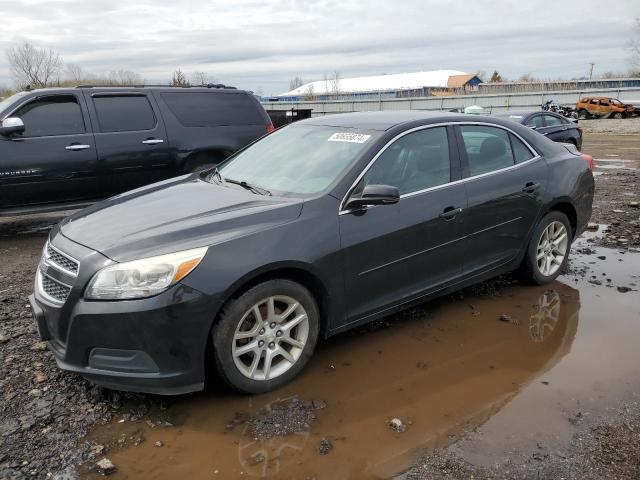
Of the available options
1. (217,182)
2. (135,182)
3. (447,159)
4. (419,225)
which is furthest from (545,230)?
(135,182)

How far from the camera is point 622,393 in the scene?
10.7 ft

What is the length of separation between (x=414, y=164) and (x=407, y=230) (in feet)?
1.83

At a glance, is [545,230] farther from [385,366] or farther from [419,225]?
[385,366]

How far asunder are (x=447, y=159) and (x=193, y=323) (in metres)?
2.39

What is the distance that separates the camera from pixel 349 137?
4008 millimetres

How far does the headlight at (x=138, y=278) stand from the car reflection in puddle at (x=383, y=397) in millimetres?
774

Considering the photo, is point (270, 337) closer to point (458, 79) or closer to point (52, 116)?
point (52, 116)

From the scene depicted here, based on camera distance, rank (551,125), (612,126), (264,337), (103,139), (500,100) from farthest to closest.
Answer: (500,100) → (612,126) → (551,125) → (103,139) → (264,337)

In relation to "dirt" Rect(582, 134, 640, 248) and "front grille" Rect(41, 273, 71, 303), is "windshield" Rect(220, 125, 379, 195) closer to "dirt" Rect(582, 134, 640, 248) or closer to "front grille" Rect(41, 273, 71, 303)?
"front grille" Rect(41, 273, 71, 303)

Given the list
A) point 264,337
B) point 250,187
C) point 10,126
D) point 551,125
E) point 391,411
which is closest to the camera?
point 391,411

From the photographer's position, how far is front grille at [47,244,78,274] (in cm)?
304

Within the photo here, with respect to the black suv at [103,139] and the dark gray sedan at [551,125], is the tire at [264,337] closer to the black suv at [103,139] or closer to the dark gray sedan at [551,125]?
the black suv at [103,139]

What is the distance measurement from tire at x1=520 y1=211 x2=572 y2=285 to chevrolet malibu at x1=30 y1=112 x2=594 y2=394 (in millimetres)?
20

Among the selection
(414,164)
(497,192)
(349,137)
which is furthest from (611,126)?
(349,137)
